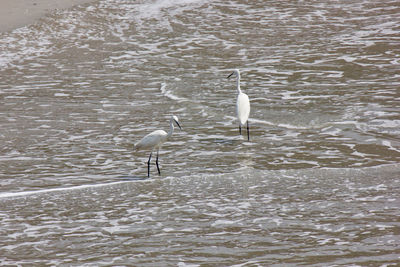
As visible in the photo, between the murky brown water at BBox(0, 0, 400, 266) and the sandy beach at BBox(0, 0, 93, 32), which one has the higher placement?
the sandy beach at BBox(0, 0, 93, 32)

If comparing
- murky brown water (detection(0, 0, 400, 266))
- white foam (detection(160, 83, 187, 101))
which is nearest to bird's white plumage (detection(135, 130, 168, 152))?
murky brown water (detection(0, 0, 400, 266))

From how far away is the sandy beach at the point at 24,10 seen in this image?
1576cm

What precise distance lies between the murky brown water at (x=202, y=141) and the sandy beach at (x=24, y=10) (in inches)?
23.5

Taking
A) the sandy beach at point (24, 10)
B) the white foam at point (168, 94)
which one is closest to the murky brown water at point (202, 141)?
the white foam at point (168, 94)

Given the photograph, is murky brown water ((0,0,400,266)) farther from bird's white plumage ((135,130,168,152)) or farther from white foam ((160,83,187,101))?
bird's white plumage ((135,130,168,152))

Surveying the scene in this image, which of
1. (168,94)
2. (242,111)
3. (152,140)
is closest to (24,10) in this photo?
(168,94)

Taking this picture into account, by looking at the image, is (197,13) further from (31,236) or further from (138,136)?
(31,236)

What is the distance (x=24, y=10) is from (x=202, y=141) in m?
10.1

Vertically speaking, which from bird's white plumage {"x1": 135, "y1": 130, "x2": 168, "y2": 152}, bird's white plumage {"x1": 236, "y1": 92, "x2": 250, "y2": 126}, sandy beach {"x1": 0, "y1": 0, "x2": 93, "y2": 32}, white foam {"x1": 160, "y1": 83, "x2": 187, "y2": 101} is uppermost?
sandy beach {"x1": 0, "y1": 0, "x2": 93, "y2": 32}

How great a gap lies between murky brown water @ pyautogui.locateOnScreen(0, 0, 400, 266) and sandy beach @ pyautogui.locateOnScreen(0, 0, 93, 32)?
60 cm

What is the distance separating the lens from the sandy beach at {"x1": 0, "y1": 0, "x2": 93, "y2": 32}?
15.8 m

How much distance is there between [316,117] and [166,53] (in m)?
5.03

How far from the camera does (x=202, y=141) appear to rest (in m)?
8.33

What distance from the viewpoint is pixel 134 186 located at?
6.71 m
